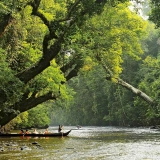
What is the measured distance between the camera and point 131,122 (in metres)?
52.5

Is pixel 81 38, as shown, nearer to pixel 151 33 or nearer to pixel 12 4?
pixel 12 4

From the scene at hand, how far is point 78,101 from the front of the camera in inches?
2581

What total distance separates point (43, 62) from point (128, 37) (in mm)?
14711

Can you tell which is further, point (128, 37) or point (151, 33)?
point (151, 33)

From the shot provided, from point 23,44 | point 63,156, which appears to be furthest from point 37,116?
point 63,156

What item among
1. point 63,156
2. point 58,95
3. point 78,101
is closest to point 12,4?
point 63,156

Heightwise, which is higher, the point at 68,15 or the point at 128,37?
the point at 128,37

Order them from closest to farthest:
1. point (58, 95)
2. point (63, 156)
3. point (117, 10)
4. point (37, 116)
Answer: point (63, 156), point (58, 95), point (117, 10), point (37, 116)

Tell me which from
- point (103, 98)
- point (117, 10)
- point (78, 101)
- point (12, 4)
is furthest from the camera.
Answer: point (78, 101)

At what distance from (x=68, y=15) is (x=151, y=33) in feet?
141

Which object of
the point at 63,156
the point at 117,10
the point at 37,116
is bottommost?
the point at 63,156

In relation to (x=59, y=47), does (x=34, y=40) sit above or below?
above

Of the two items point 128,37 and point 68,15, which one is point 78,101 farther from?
point 68,15

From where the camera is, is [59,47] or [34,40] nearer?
[59,47]
